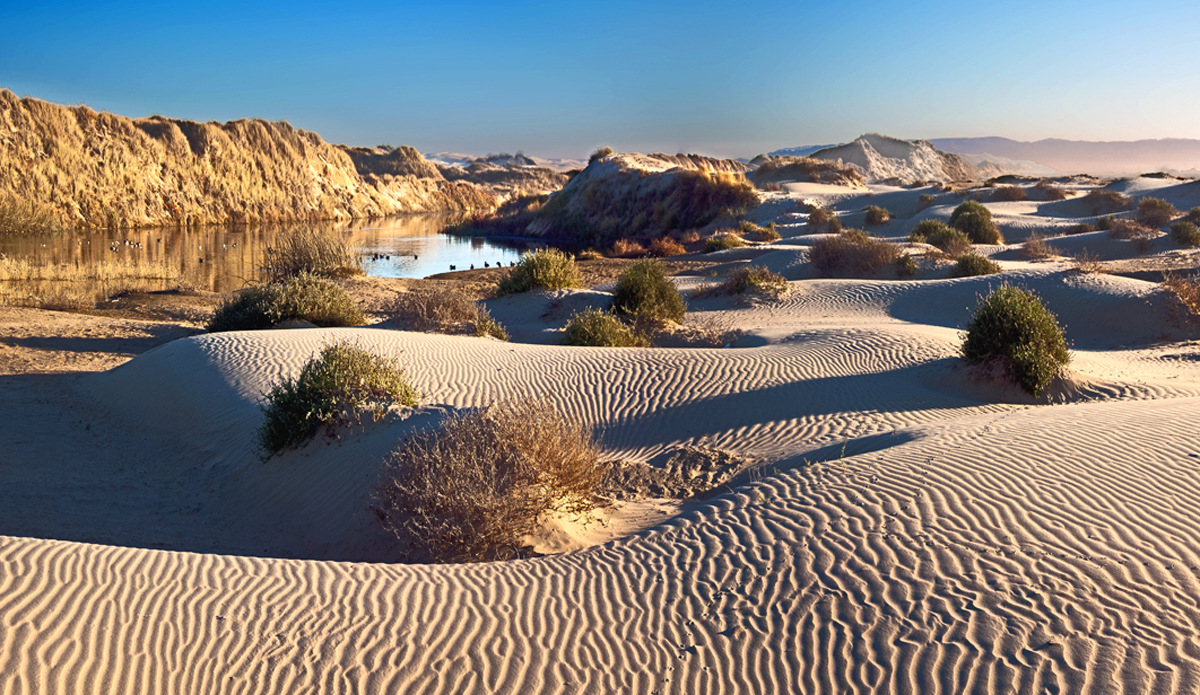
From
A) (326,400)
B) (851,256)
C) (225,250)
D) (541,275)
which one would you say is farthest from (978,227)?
(225,250)

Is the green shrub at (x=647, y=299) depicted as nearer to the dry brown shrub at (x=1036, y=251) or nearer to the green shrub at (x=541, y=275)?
the green shrub at (x=541, y=275)

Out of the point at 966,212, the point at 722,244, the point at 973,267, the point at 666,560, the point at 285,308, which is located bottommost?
the point at 666,560

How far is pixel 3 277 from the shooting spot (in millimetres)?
19141

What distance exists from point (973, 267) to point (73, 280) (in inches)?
904

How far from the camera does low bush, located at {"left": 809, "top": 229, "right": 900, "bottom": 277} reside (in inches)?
859

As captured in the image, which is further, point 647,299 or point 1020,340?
point 647,299

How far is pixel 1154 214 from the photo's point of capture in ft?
92.6

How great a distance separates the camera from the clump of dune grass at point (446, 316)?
13.8m

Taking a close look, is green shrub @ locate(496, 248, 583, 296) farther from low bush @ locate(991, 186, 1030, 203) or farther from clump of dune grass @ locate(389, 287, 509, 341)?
low bush @ locate(991, 186, 1030, 203)

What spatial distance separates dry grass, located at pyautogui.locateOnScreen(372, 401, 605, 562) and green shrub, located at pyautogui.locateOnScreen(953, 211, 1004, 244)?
26.3 m

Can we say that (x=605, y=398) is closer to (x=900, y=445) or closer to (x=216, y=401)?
(x=900, y=445)

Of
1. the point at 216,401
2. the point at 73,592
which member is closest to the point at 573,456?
the point at 73,592

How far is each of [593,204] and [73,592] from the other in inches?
1533

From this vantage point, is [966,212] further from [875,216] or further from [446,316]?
[446,316]
